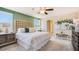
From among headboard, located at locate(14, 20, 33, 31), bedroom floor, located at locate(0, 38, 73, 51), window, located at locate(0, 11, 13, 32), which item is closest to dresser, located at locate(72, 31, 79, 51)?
bedroom floor, located at locate(0, 38, 73, 51)

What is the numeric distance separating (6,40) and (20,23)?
0.66 m

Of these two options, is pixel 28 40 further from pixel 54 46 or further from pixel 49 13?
pixel 49 13

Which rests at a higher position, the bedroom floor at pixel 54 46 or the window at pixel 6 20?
the window at pixel 6 20

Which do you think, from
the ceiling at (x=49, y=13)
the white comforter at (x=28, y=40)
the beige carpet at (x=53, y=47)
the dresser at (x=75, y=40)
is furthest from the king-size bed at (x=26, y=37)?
the dresser at (x=75, y=40)

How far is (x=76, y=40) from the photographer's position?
2750 mm

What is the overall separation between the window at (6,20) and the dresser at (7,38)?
16 cm

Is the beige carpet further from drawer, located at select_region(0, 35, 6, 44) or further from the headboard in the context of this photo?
the headboard

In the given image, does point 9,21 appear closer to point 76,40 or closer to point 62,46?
point 62,46

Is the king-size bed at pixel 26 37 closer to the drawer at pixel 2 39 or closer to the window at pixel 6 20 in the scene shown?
the window at pixel 6 20

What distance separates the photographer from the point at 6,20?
3.00 meters

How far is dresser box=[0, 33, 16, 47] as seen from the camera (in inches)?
112

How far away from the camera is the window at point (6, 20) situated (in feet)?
9.60
